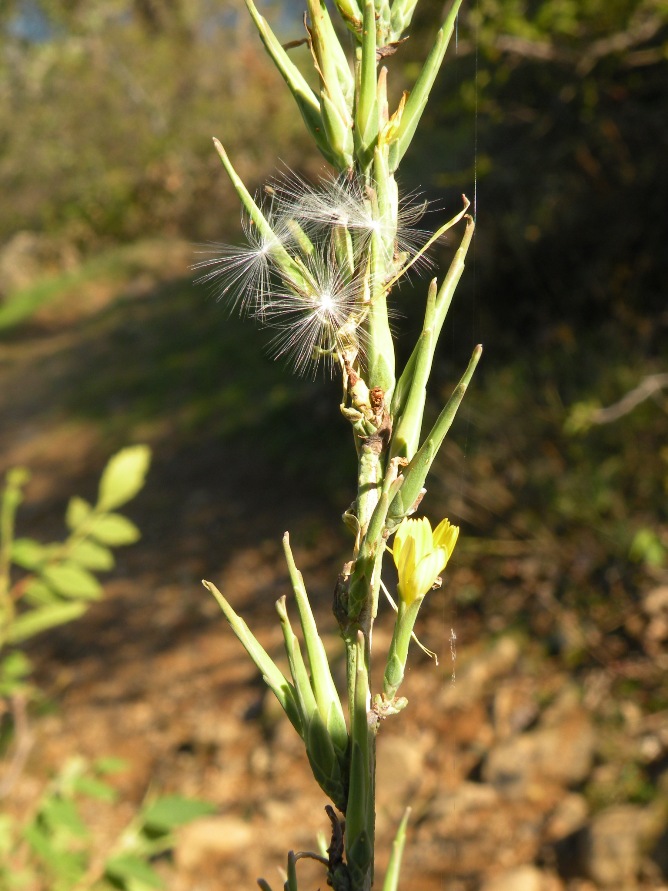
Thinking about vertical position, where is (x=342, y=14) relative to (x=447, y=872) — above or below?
above

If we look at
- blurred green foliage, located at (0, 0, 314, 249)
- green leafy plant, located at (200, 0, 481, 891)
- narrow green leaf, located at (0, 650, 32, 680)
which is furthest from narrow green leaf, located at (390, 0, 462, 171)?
blurred green foliage, located at (0, 0, 314, 249)

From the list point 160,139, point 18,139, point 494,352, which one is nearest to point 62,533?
point 494,352

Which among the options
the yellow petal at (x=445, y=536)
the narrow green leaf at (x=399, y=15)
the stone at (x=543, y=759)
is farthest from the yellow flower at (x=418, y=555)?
the stone at (x=543, y=759)

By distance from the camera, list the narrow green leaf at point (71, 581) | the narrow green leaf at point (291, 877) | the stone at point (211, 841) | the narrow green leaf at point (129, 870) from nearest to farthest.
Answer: the narrow green leaf at point (291, 877)
the narrow green leaf at point (129, 870)
the narrow green leaf at point (71, 581)
the stone at point (211, 841)

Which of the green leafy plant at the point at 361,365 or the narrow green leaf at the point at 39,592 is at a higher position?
the green leafy plant at the point at 361,365

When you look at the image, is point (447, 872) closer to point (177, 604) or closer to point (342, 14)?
point (177, 604)

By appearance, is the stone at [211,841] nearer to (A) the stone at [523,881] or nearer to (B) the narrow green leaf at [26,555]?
(A) the stone at [523,881]
